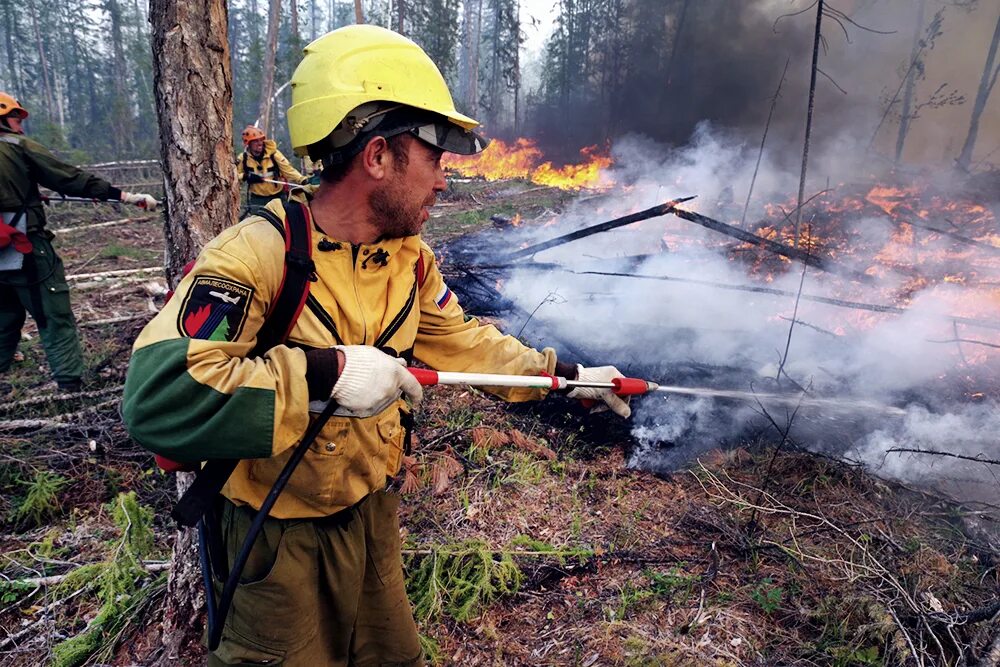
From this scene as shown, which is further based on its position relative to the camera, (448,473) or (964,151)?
(964,151)

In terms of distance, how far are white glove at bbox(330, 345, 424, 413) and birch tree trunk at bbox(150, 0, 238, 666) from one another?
1.46 meters

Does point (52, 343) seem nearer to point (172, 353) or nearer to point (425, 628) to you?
point (425, 628)

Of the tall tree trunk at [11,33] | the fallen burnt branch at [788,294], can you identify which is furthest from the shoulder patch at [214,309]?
the tall tree trunk at [11,33]

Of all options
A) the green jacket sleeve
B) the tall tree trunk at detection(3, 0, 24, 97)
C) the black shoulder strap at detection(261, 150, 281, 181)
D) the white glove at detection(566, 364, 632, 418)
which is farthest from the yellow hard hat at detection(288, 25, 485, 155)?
the tall tree trunk at detection(3, 0, 24, 97)

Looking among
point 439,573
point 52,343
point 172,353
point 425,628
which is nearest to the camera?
point 172,353

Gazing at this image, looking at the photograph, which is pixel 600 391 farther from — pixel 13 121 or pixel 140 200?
pixel 13 121

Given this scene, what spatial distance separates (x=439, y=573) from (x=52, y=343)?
14.7 feet

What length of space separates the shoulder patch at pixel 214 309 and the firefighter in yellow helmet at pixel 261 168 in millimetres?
8393

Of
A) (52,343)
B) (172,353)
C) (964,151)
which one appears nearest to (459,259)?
(52,343)

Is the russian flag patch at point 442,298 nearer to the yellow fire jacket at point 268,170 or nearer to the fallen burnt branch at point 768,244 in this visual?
the fallen burnt branch at point 768,244

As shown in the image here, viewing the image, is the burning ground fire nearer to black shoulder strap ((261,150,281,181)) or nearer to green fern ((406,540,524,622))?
green fern ((406,540,524,622))

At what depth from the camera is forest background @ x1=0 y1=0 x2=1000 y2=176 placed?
64.2 feet

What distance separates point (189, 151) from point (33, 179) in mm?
4046

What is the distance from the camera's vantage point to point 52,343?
496 centimetres
